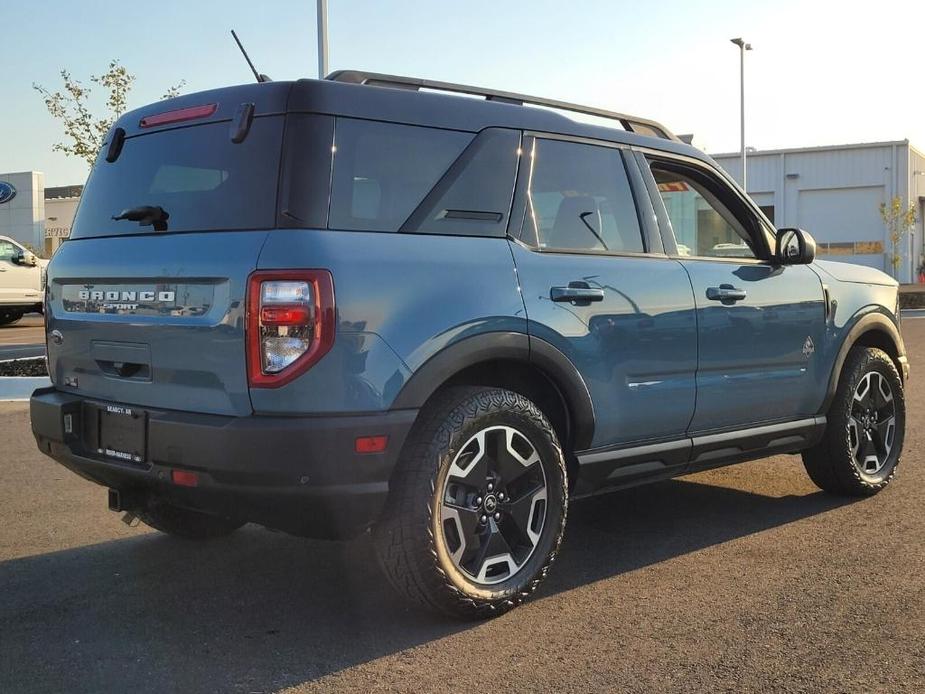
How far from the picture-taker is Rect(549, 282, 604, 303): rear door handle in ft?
13.4

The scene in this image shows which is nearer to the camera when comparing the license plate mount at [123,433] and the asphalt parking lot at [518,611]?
the asphalt parking lot at [518,611]

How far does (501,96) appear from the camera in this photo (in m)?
4.32

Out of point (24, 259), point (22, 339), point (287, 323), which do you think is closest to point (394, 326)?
point (287, 323)

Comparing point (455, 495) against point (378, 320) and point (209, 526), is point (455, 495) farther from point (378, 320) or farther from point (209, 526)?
point (209, 526)

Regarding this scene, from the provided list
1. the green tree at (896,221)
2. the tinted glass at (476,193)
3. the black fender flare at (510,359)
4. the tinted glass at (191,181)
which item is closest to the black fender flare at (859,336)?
the black fender flare at (510,359)

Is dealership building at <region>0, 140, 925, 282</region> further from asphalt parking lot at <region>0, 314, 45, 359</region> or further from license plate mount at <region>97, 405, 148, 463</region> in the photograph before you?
license plate mount at <region>97, 405, 148, 463</region>

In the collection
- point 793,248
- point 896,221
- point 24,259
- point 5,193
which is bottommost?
point 793,248

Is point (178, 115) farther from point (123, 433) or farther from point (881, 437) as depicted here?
point (881, 437)

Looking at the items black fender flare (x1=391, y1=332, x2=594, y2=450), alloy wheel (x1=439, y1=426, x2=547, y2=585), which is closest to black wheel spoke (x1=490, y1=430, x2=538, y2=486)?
alloy wheel (x1=439, y1=426, x2=547, y2=585)

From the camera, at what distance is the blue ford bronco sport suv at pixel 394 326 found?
134 inches

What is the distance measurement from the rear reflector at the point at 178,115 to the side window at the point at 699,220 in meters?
2.08

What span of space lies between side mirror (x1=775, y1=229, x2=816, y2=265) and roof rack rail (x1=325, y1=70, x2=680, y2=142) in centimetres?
76

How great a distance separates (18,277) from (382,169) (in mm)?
20234

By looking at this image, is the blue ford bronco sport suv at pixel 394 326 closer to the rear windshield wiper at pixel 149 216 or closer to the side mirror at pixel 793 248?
the rear windshield wiper at pixel 149 216
